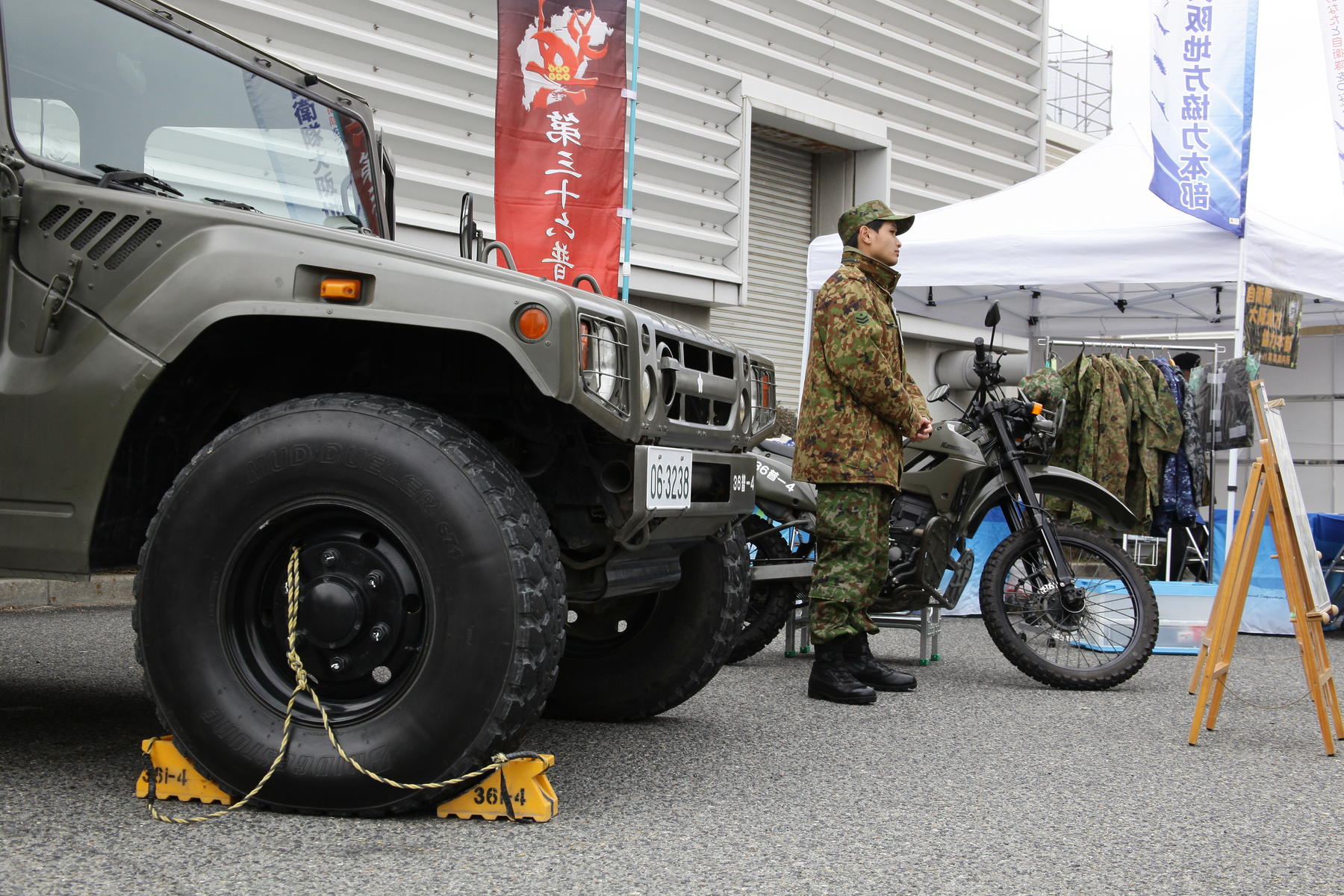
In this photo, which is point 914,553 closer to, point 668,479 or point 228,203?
point 668,479

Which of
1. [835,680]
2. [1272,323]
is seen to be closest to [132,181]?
[835,680]

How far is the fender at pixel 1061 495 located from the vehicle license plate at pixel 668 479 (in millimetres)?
3050

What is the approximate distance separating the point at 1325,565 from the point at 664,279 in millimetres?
5807

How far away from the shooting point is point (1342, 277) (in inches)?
320

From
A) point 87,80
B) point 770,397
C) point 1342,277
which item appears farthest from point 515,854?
point 1342,277

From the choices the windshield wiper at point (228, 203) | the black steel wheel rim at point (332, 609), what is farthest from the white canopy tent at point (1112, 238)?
the black steel wheel rim at point (332, 609)

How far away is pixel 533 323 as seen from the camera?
112 inches

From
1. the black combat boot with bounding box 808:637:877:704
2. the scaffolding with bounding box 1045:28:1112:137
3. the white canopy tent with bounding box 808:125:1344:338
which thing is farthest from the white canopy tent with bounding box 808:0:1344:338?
the scaffolding with bounding box 1045:28:1112:137

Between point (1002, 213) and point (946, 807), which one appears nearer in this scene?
point (946, 807)

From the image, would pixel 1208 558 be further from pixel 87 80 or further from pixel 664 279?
pixel 87 80

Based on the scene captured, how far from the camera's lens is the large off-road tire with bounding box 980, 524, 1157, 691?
5594 mm

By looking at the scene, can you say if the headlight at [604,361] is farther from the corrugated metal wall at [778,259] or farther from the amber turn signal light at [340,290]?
the corrugated metal wall at [778,259]

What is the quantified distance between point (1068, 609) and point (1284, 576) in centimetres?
133

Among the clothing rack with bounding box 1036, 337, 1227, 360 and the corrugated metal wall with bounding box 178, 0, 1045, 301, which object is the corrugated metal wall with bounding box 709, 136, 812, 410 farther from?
the clothing rack with bounding box 1036, 337, 1227, 360
